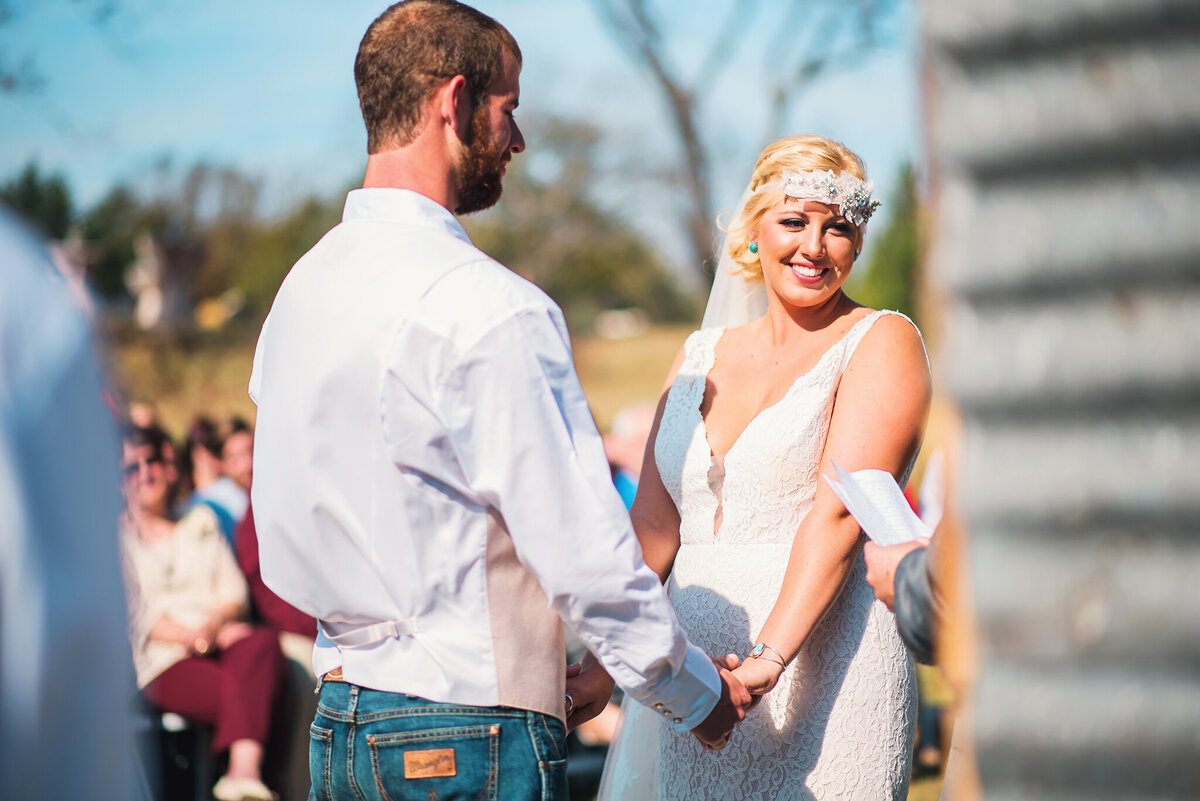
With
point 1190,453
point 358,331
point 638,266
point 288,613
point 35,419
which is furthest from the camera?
point 638,266

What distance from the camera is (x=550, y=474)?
6.23 ft

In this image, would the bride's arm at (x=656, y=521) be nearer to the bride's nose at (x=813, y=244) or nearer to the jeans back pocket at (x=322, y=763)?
the bride's nose at (x=813, y=244)

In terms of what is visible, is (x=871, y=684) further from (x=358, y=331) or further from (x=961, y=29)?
(x=961, y=29)

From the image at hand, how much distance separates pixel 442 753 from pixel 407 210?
1045 mm

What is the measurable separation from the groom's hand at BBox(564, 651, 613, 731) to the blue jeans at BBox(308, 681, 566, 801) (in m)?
0.48

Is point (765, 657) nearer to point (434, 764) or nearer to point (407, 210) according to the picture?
point (434, 764)

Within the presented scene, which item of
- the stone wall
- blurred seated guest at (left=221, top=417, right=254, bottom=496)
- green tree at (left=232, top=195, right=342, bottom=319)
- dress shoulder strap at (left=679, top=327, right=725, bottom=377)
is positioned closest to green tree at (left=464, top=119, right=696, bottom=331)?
green tree at (left=232, top=195, right=342, bottom=319)

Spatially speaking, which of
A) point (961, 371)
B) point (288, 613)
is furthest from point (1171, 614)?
point (288, 613)

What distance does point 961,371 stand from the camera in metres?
1.01

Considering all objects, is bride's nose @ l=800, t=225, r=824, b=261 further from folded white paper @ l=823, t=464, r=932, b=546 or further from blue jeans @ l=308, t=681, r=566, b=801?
blue jeans @ l=308, t=681, r=566, b=801

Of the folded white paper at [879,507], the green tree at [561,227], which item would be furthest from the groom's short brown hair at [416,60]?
the green tree at [561,227]

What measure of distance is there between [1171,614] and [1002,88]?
0.52 m

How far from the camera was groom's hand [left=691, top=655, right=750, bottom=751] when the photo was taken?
2.33 m

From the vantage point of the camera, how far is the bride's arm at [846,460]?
261 cm
